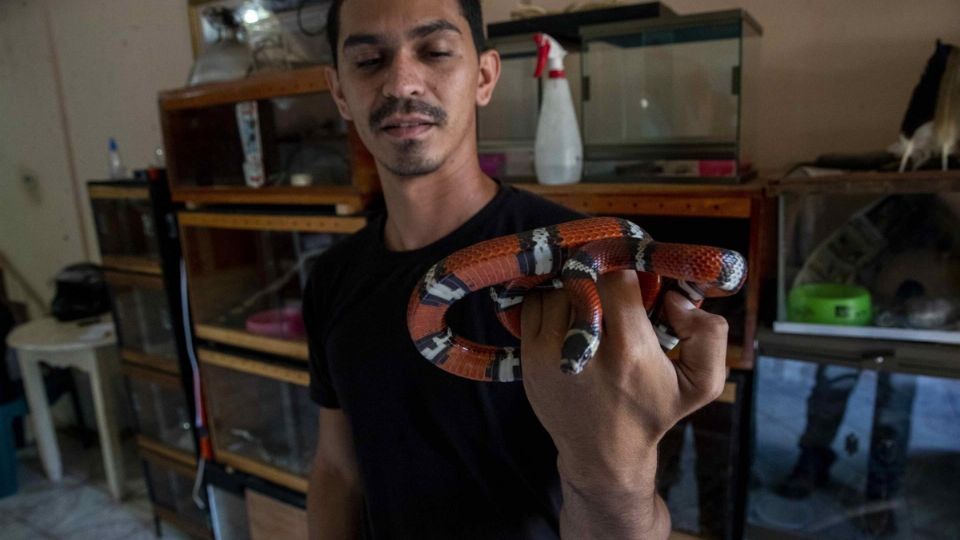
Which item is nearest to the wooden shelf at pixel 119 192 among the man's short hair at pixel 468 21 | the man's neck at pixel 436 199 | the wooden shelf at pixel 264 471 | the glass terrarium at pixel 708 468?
the wooden shelf at pixel 264 471

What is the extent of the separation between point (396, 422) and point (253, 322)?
132 cm

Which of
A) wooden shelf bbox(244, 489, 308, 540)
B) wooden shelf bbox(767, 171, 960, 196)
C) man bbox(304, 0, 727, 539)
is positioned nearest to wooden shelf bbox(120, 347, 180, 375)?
wooden shelf bbox(244, 489, 308, 540)

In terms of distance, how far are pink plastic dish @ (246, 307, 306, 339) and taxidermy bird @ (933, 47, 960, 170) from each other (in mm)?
1685

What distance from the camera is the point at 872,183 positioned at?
3.60ft

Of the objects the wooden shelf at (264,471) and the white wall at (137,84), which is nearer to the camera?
the white wall at (137,84)

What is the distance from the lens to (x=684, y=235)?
145 cm

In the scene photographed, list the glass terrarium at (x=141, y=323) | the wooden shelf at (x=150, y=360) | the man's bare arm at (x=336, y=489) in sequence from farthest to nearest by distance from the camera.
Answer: the glass terrarium at (x=141, y=323)
the wooden shelf at (x=150, y=360)
the man's bare arm at (x=336, y=489)

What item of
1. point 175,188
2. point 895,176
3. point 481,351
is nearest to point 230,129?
point 175,188

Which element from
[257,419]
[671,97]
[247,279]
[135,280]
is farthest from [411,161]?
[135,280]

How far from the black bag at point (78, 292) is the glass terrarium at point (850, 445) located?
2.98m

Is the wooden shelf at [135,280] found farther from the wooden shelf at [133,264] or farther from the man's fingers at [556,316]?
the man's fingers at [556,316]

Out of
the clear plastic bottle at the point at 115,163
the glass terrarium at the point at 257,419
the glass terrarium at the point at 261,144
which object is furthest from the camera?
the clear plastic bottle at the point at 115,163

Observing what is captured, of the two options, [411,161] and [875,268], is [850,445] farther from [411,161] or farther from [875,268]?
[411,161]

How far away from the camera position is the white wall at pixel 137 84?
4.61 feet
